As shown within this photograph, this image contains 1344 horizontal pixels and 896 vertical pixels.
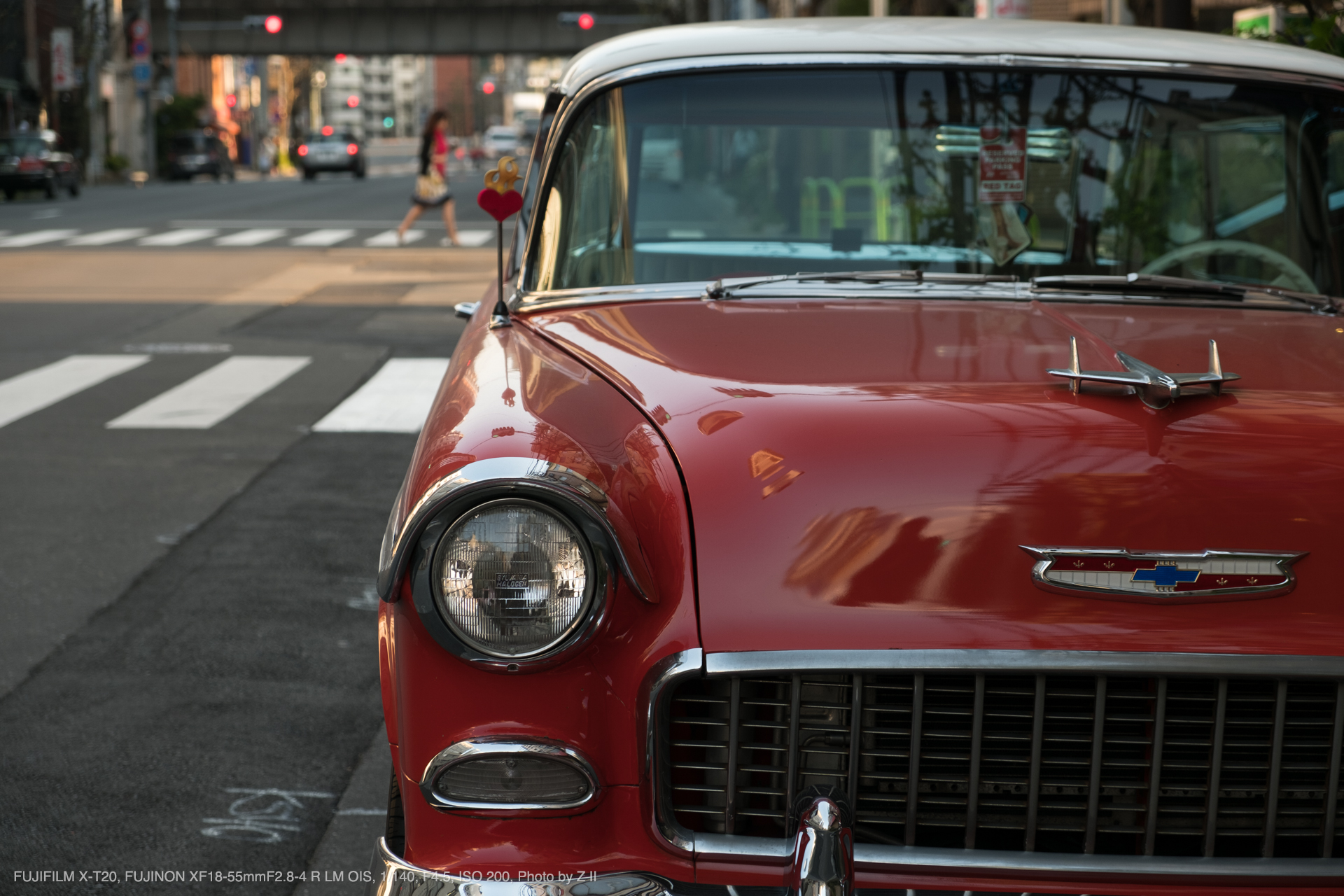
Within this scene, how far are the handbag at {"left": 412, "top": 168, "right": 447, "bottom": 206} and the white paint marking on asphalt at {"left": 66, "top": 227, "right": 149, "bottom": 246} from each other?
15.4ft

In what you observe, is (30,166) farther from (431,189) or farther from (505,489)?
(505,489)

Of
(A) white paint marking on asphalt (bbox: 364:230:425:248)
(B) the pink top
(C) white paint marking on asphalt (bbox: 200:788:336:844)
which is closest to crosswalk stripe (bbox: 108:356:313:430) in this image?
(C) white paint marking on asphalt (bbox: 200:788:336:844)

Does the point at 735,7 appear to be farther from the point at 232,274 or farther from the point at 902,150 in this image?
the point at 902,150

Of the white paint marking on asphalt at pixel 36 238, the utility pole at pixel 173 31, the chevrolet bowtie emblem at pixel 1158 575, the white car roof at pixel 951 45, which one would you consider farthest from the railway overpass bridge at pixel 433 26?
the chevrolet bowtie emblem at pixel 1158 575

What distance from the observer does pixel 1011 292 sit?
283 centimetres

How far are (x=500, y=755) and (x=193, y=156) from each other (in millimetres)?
56176

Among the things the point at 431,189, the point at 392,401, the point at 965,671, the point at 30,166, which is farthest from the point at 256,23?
the point at 965,671

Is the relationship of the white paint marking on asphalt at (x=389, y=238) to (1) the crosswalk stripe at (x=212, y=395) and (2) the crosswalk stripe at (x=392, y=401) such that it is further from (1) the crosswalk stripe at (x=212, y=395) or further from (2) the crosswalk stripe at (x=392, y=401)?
(2) the crosswalk stripe at (x=392, y=401)

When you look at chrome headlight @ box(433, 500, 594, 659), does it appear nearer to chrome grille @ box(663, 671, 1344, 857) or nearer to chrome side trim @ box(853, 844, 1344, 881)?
chrome grille @ box(663, 671, 1344, 857)

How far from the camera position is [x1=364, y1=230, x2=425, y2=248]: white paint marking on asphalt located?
67.5 feet

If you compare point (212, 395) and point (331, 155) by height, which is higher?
point (331, 155)

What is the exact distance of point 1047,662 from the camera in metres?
1.90

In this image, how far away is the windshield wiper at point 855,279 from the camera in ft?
9.46

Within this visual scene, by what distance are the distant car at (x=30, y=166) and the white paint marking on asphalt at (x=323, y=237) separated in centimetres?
1299
